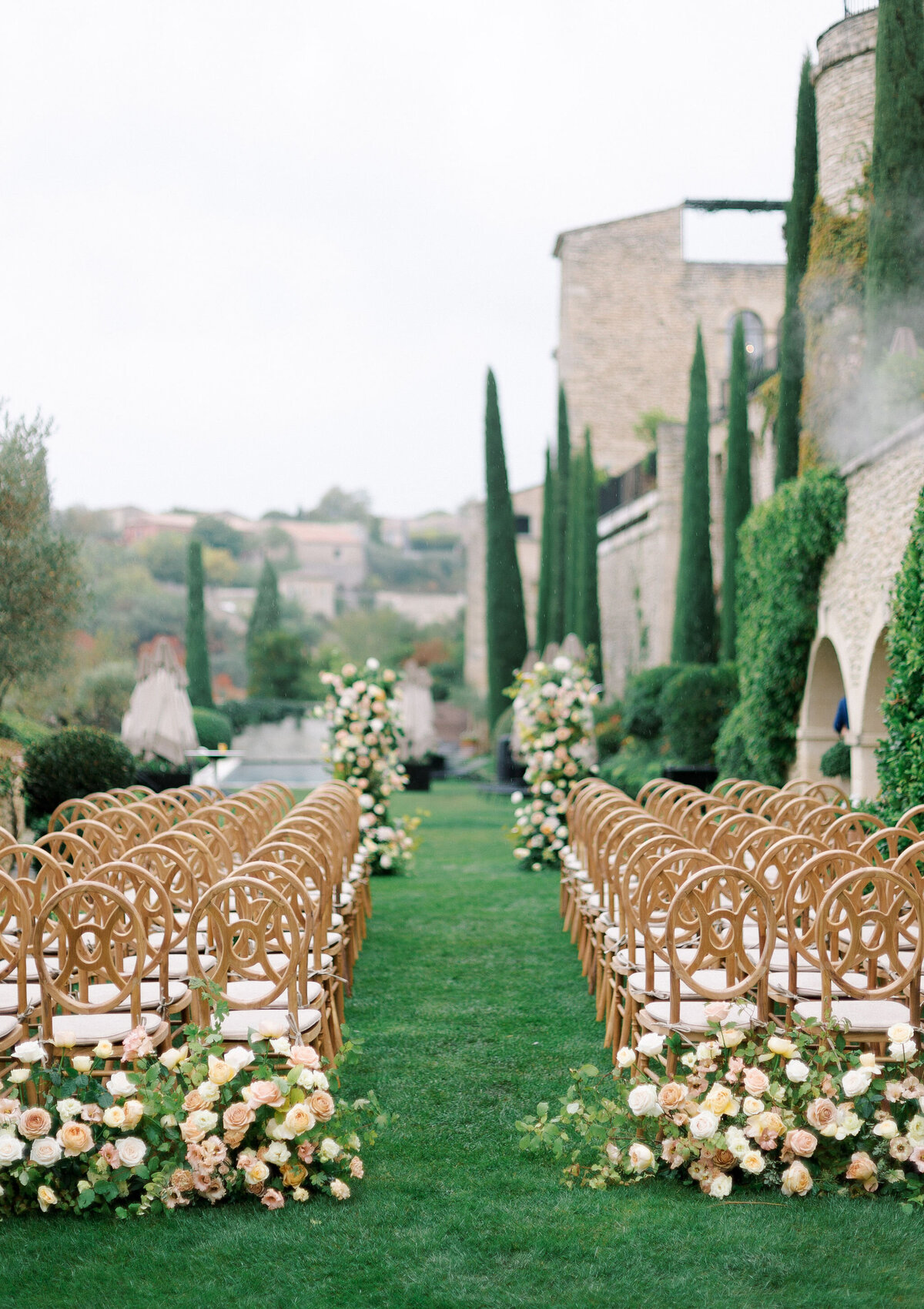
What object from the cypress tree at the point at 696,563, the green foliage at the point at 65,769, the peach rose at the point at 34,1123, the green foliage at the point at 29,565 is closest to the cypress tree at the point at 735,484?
the cypress tree at the point at 696,563

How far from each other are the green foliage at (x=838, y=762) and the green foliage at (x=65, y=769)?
6.72 metres

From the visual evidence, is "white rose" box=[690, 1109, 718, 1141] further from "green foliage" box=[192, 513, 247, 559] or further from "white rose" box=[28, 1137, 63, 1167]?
"green foliage" box=[192, 513, 247, 559]

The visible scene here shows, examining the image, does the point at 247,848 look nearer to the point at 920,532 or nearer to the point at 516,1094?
the point at 516,1094

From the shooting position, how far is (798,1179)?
10.2 ft

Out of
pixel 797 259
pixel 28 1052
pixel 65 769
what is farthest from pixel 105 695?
pixel 28 1052

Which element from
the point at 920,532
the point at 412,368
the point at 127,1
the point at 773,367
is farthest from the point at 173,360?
the point at 920,532

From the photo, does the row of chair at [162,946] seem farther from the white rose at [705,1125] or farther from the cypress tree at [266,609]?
the cypress tree at [266,609]

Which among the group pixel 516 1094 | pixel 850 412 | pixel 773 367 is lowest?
pixel 516 1094

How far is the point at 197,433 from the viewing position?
5678 cm

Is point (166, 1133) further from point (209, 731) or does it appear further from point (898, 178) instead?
point (209, 731)

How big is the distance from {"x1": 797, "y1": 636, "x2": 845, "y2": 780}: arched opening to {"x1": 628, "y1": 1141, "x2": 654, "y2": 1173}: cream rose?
25.7 feet

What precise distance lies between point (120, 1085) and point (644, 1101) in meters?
1.54

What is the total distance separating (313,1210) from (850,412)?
11853 mm

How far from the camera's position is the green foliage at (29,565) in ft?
31.6
